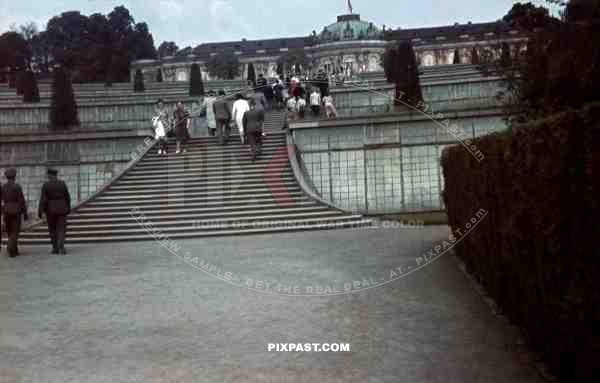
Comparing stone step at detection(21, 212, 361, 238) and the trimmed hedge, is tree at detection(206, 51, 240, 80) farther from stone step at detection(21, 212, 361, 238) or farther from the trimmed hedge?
the trimmed hedge

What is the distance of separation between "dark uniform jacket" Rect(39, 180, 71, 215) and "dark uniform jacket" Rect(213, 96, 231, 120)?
9714 millimetres

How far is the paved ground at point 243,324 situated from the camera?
8.07 m

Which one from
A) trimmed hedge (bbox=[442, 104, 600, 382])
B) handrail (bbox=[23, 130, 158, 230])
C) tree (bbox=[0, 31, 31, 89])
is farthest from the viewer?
tree (bbox=[0, 31, 31, 89])

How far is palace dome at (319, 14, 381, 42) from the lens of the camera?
10567 centimetres

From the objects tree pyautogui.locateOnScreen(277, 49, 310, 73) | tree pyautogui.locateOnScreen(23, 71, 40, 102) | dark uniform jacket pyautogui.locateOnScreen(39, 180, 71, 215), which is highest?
tree pyautogui.locateOnScreen(277, 49, 310, 73)

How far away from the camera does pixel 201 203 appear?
2181 cm

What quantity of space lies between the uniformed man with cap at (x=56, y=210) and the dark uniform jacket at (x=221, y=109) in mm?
9758

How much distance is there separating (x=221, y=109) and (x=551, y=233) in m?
20.8

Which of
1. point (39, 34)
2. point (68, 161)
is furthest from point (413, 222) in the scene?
point (39, 34)

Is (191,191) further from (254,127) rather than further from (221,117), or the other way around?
(221,117)

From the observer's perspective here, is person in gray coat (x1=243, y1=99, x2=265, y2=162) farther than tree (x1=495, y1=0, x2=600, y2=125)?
Yes

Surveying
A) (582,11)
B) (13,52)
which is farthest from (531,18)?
(13,52)

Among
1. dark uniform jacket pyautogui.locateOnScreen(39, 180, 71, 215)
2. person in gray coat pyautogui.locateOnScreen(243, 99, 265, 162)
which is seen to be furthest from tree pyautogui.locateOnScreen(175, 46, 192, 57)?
dark uniform jacket pyautogui.locateOnScreen(39, 180, 71, 215)

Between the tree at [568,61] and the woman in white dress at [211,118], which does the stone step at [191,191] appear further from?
the tree at [568,61]
